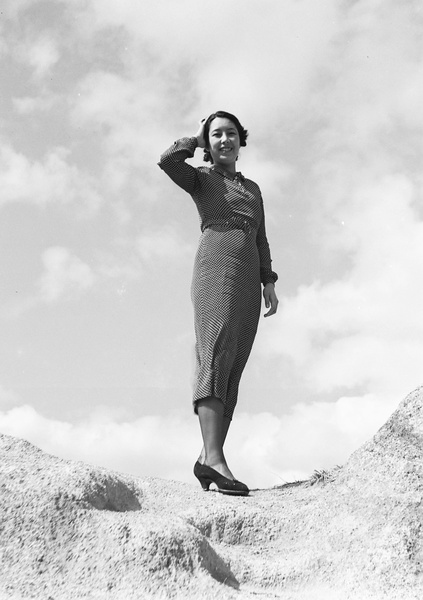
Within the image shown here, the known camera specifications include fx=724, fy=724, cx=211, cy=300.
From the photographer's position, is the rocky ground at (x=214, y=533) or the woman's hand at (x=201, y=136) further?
the woman's hand at (x=201, y=136)

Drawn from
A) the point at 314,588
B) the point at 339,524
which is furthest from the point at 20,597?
the point at 339,524

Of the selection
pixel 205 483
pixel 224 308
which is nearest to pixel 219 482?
pixel 205 483

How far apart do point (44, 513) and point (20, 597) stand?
35 cm

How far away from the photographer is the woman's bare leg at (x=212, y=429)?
161 inches

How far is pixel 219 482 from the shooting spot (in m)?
3.97

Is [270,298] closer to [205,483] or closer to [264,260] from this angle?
[264,260]

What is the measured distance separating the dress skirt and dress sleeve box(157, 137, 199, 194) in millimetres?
334

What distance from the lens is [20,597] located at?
2479 millimetres

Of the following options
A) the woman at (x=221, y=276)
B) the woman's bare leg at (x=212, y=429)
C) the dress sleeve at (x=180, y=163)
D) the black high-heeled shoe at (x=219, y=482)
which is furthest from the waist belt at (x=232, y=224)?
the black high-heeled shoe at (x=219, y=482)

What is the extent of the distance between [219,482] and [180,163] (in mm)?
1913

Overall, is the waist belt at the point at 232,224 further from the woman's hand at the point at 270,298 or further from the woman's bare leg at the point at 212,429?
the woman's bare leg at the point at 212,429

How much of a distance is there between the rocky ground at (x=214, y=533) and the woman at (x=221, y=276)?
0.44m

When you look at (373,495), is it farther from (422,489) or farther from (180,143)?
(180,143)

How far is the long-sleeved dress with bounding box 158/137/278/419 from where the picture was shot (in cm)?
420
